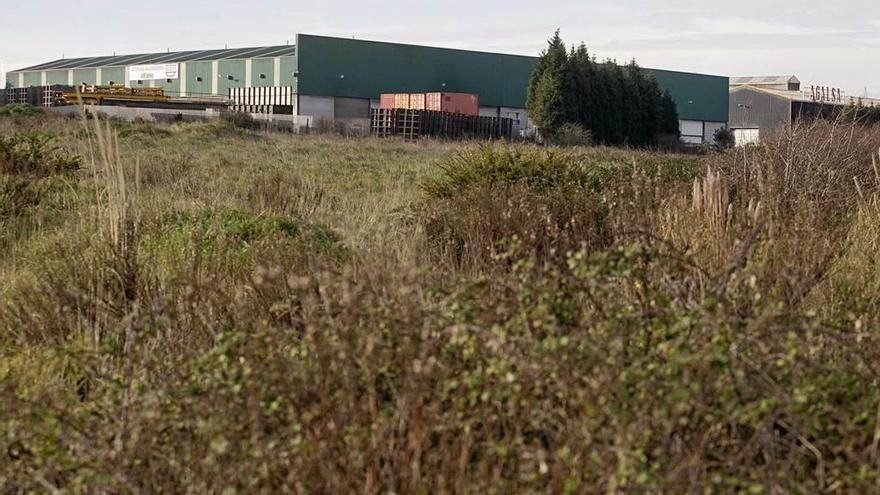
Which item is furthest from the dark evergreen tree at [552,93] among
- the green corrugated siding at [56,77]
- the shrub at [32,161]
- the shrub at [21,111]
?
the shrub at [32,161]

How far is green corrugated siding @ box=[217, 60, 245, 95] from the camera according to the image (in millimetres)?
54625

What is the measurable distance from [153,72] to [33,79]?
14.2 m

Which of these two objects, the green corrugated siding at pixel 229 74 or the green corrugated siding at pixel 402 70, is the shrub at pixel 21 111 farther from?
the green corrugated siding at pixel 229 74

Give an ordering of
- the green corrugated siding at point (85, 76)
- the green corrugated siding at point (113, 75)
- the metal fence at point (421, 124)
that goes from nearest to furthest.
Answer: the metal fence at point (421, 124) < the green corrugated siding at point (113, 75) < the green corrugated siding at point (85, 76)

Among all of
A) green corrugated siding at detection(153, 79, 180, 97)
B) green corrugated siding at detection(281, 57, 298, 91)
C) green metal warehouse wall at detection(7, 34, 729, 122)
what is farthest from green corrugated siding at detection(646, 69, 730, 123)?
green corrugated siding at detection(153, 79, 180, 97)

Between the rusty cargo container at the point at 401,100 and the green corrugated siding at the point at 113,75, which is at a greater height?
the green corrugated siding at the point at 113,75

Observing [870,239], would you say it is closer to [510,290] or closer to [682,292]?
[682,292]

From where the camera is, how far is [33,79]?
68688mm

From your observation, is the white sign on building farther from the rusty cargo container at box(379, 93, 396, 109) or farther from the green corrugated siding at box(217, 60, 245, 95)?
the rusty cargo container at box(379, 93, 396, 109)

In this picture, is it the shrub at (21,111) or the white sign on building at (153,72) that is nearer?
the shrub at (21,111)

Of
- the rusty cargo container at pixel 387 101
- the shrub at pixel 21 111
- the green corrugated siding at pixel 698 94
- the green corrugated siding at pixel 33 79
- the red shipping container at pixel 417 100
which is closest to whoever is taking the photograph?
the shrub at pixel 21 111

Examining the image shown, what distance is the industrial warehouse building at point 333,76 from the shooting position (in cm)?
5103

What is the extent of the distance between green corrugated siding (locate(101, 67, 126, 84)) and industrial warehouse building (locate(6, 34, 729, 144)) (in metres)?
0.06

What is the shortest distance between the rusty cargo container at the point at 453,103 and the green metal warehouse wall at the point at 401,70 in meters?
3.95
